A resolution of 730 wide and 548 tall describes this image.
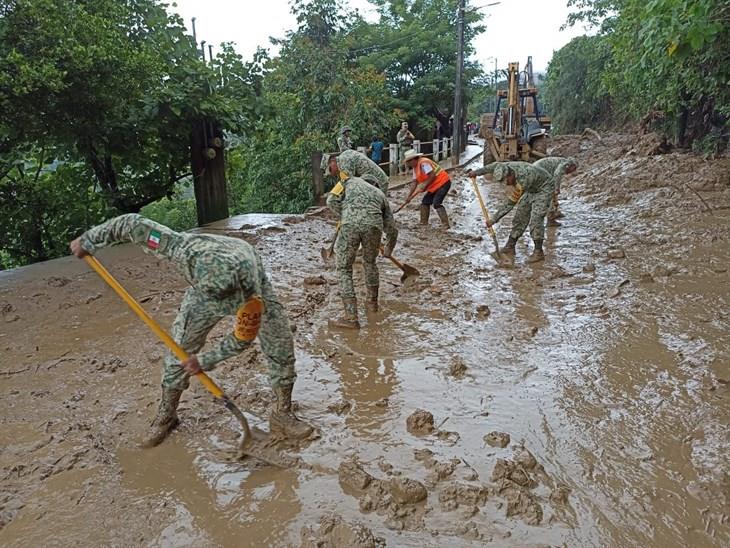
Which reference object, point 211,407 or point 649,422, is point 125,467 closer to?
point 211,407

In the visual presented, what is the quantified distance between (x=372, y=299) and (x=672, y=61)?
20.0ft

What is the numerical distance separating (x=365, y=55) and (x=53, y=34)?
1820cm

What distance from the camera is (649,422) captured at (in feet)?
10.3

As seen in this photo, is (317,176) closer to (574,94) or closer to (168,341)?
(168,341)

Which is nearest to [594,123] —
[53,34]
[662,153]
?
[662,153]

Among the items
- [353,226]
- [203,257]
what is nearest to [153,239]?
[203,257]

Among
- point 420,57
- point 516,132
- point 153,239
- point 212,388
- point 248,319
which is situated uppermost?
point 420,57

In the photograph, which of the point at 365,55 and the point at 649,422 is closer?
the point at 649,422

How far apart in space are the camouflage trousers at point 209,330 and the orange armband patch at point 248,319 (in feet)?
0.98

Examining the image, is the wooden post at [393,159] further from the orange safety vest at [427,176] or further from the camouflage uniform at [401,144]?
the orange safety vest at [427,176]

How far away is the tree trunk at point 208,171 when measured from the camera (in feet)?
32.4

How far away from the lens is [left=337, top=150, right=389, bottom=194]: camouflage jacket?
5.17 metres

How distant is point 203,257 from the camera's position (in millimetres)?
2682

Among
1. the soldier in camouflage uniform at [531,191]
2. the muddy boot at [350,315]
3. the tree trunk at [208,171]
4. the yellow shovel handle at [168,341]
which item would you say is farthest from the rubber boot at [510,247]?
the tree trunk at [208,171]
